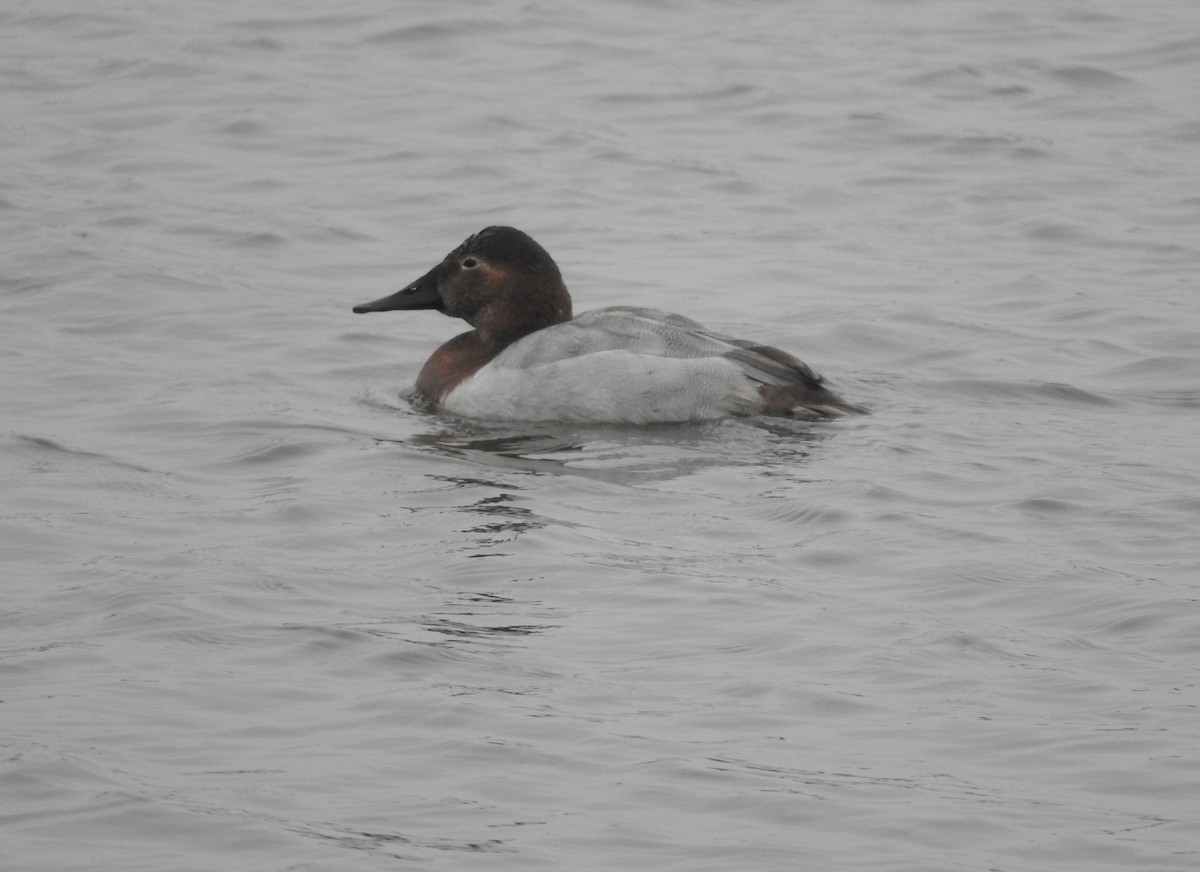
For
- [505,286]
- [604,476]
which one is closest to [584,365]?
[505,286]

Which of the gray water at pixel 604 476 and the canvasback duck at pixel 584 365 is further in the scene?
the canvasback duck at pixel 584 365

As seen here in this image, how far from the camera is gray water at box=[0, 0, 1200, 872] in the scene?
538 centimetres

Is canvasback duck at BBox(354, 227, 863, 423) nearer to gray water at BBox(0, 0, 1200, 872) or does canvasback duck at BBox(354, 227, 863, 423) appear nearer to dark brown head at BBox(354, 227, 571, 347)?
dark brown head at BBox(354, 227, 571, 347)

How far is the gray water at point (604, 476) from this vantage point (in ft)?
17.6

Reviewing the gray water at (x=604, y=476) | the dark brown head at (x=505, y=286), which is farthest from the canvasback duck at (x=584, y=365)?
the gray water at (x=604, y=476)

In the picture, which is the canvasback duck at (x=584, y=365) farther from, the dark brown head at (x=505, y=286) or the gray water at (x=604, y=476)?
the gray water at (x=604, y=476)

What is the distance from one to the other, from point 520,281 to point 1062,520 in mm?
3463

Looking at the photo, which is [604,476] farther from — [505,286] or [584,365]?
[505,286]

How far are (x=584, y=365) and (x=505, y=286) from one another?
2.93 feet

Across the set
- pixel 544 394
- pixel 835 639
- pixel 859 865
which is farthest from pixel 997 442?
pixel 859 865

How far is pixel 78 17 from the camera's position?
19.0 m

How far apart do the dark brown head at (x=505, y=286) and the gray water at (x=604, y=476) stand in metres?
0.67

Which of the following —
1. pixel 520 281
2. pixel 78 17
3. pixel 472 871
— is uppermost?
pixel 78 17

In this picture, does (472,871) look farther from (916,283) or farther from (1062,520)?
(916,283)
